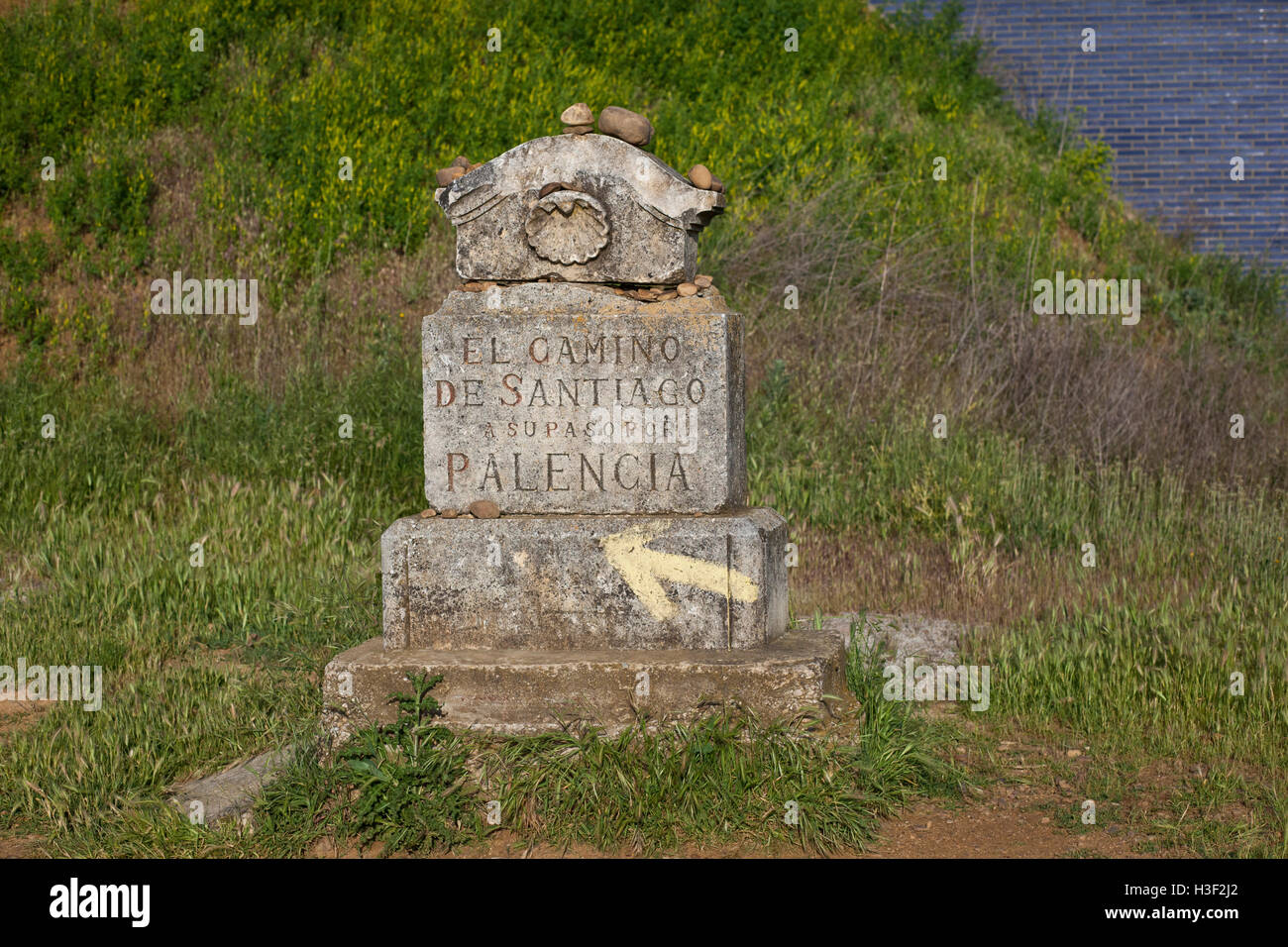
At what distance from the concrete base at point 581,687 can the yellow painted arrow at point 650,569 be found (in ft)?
0.67

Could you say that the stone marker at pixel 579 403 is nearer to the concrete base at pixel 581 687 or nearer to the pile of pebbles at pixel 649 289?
the pile of pebbles at pixel 649 289

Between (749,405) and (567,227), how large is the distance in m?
4.26

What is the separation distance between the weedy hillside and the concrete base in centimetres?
12

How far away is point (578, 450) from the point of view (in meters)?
4.91

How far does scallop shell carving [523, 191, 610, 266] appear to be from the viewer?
4.87 meters

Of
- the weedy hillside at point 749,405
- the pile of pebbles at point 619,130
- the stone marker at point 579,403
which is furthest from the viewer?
the pile of pebbles at point 619,130

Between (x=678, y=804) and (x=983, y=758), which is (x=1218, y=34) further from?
(x=678, y=804)

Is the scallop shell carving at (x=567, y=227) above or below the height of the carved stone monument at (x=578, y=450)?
above

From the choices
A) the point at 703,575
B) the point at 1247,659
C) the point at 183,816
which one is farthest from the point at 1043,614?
the point at 183,816

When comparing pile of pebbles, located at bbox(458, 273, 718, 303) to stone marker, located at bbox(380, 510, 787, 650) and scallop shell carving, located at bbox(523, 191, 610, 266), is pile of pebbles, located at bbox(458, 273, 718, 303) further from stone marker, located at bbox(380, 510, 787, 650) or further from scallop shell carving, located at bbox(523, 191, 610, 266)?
stone marker, located at bbox(380, 510, 787, 650)

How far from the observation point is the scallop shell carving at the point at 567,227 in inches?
192

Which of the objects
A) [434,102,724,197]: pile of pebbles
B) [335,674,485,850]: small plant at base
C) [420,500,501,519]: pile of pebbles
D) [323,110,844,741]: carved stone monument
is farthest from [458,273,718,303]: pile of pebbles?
[335,674,485,850]: small plant at base

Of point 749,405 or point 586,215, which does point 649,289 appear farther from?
point 749,405

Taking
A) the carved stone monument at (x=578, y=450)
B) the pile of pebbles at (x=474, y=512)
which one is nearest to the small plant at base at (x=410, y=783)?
the carved stone monument at (x=578, y=450)
